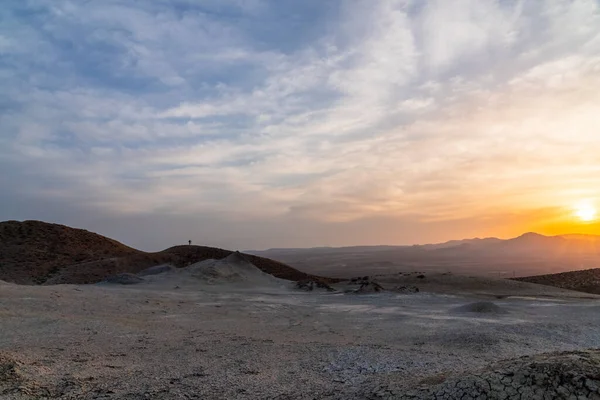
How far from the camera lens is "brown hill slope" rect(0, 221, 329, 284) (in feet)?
94.0

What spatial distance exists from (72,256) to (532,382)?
3396 centimetres

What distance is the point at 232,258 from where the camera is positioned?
2927 centimetres

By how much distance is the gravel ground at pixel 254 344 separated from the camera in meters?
6.25

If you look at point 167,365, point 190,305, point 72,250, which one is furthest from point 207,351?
point 72,250

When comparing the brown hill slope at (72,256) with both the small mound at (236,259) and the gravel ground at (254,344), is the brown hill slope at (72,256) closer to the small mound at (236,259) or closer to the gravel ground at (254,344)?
the small mound at (236,259)

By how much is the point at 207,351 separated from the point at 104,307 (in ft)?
24.0

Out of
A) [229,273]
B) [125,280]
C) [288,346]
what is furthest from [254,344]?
[229,273]

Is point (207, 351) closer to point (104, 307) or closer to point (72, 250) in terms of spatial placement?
point (104, 307)

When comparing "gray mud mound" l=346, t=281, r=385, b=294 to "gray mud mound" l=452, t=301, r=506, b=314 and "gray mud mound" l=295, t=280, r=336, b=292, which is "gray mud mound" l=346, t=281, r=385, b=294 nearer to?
"gray mud mound" l=295, t=280, r=336, b=292

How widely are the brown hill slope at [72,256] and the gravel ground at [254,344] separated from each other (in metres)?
12.7

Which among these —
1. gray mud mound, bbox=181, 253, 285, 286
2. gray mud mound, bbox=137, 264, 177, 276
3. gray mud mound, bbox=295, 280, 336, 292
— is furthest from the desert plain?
gray mud mound, bbox=137, 264, 177, 276

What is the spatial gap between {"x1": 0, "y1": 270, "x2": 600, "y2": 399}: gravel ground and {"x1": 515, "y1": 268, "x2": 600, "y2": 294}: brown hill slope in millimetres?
9312

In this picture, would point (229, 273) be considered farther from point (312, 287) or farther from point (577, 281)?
point (577, 281)

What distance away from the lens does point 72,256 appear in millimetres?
33312
